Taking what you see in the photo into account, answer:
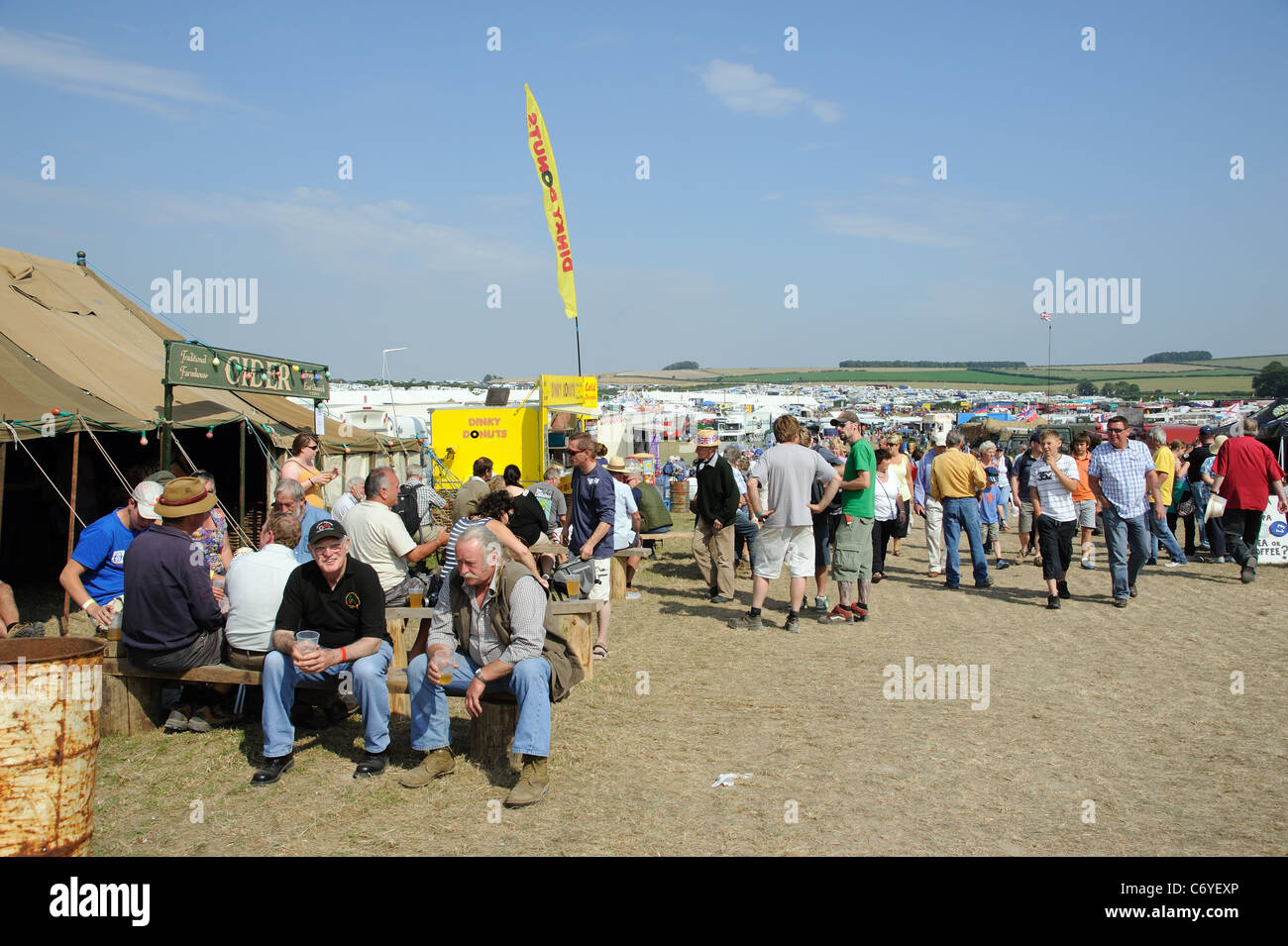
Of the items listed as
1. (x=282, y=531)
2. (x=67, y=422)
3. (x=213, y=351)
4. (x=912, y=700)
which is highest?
(x=213, y=351)

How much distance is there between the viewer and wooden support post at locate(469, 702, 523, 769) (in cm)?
462

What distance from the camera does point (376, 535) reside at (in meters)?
5.77

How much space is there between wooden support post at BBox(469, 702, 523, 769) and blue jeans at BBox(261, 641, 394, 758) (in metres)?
0.49

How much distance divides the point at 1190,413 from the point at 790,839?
33.1m

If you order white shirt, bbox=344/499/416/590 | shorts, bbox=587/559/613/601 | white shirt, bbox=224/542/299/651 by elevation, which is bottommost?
shorts, bbox=587/559/613/601

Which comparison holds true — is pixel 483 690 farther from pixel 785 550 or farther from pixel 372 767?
pixel 785 550

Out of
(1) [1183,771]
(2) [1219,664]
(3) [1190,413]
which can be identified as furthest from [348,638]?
Answer: (3) [1190,413]

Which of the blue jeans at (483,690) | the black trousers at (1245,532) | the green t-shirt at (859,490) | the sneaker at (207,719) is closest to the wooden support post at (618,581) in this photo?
the green t-shirt at (859,490)

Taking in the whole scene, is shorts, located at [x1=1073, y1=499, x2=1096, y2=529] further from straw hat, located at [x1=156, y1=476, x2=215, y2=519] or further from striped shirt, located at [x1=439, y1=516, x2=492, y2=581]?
straw hat, located at [x1=156, y1=476, x2=215, y2=519]

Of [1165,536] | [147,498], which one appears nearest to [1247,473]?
[1165,536]

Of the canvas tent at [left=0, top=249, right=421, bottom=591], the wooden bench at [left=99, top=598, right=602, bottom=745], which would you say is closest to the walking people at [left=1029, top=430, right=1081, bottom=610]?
the wooden bench at [left=99, top=598, right=602, bottom=745]
